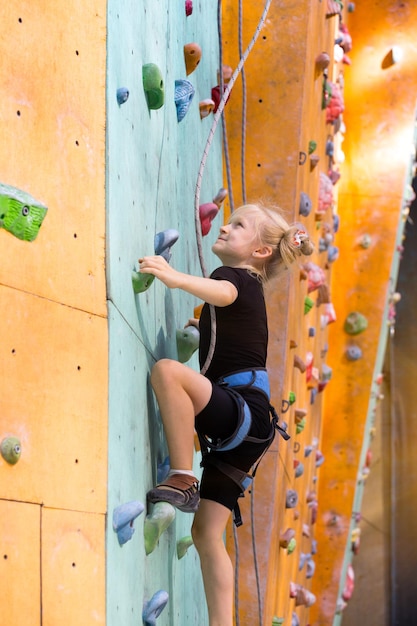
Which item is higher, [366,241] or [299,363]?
[366,241]

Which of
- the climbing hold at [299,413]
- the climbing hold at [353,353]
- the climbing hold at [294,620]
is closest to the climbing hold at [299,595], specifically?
the climbing hold at [294,620]

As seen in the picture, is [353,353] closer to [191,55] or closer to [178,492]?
[191,55]

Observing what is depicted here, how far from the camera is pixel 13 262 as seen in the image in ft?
5.16

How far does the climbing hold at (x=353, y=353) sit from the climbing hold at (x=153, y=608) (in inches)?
153

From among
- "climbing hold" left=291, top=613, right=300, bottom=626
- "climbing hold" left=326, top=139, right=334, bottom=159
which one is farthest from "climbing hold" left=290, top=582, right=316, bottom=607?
"climbing hold" left=326, top=139, right=334, bottom=159

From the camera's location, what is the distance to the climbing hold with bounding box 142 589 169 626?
2133mm

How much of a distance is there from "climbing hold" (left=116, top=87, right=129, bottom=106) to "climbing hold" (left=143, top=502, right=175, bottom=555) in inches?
33.7

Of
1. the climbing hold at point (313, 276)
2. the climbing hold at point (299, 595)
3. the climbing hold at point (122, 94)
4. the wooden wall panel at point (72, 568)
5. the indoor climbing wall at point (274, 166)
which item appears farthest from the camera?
the climbing hold at point (299, 595)

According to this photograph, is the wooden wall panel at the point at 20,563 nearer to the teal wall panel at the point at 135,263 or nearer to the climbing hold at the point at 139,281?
the teal wall panel at the point at 135,263

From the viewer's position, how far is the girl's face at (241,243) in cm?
252

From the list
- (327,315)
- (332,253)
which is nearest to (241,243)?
(332,253)

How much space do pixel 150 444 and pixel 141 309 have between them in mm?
319

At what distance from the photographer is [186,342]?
8.46 feet

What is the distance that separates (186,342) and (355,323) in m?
3.51
